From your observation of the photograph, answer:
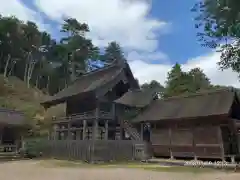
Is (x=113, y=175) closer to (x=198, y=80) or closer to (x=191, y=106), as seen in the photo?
(x=191, y=106)

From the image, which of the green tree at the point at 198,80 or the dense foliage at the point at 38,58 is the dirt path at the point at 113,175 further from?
the dense foliage at the point at 38,58

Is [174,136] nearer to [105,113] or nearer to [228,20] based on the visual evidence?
[105,113]

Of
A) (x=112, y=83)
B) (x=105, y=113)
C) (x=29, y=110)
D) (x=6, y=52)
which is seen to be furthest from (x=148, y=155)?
(x=6, y=52)

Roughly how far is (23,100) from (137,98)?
92.2 feet

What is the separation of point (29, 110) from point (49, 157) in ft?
57.0

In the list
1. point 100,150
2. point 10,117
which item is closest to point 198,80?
point 100,150

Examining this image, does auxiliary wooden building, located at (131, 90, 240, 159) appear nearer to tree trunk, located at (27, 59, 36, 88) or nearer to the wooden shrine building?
the wooden shrine building

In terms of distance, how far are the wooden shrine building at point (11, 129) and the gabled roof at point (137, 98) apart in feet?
37.6

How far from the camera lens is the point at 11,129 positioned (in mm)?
33562

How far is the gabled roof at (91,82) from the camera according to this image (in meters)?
31.4

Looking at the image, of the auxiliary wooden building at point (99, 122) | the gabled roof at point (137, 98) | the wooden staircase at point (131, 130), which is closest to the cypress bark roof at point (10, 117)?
the auxiliary wooden building at point (99, 122)

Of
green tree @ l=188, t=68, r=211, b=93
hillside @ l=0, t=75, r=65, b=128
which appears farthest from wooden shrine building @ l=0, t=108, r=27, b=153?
green tree @ l=188, t=68, r=211, b=93

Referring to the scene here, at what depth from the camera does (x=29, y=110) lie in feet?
149

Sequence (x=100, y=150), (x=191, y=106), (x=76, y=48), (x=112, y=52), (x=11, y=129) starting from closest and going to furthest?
(x=100, y=150)
(x=191, y=106)
(x=11, y=129)
(x=76, y=48)
(x=112, y=52)
